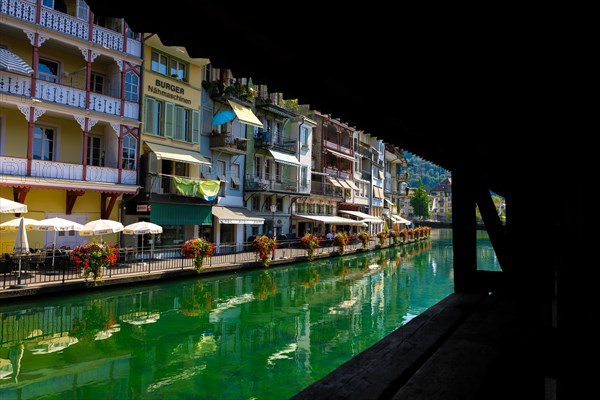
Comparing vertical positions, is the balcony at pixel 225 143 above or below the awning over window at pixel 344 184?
above

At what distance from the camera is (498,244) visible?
252 inches

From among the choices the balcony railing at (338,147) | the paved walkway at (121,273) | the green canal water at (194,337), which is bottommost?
the green canal water at (194,337)

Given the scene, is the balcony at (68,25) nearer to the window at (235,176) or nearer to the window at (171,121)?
the window at (171,121)

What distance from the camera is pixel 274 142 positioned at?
34.1 metres

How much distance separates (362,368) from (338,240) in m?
29.5

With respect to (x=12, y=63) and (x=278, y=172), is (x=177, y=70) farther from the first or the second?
(x=278, y=172)

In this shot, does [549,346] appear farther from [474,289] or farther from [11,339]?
[11,339]

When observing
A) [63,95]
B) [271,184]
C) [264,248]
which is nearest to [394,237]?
[271,184]

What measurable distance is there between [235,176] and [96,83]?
10886mm

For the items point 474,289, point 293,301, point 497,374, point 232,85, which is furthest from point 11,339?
point 232,85

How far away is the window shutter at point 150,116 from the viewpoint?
23.6 m

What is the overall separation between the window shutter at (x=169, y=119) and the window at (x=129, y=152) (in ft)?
8.23

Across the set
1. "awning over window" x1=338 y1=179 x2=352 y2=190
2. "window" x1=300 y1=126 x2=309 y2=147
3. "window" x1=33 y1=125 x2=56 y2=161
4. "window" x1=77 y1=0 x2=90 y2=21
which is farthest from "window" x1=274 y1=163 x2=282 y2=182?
"window" x1=77 y1=0 x2=90 y2=21

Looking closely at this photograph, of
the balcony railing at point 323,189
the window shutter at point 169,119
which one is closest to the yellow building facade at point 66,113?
the window shutter at point 169,119
